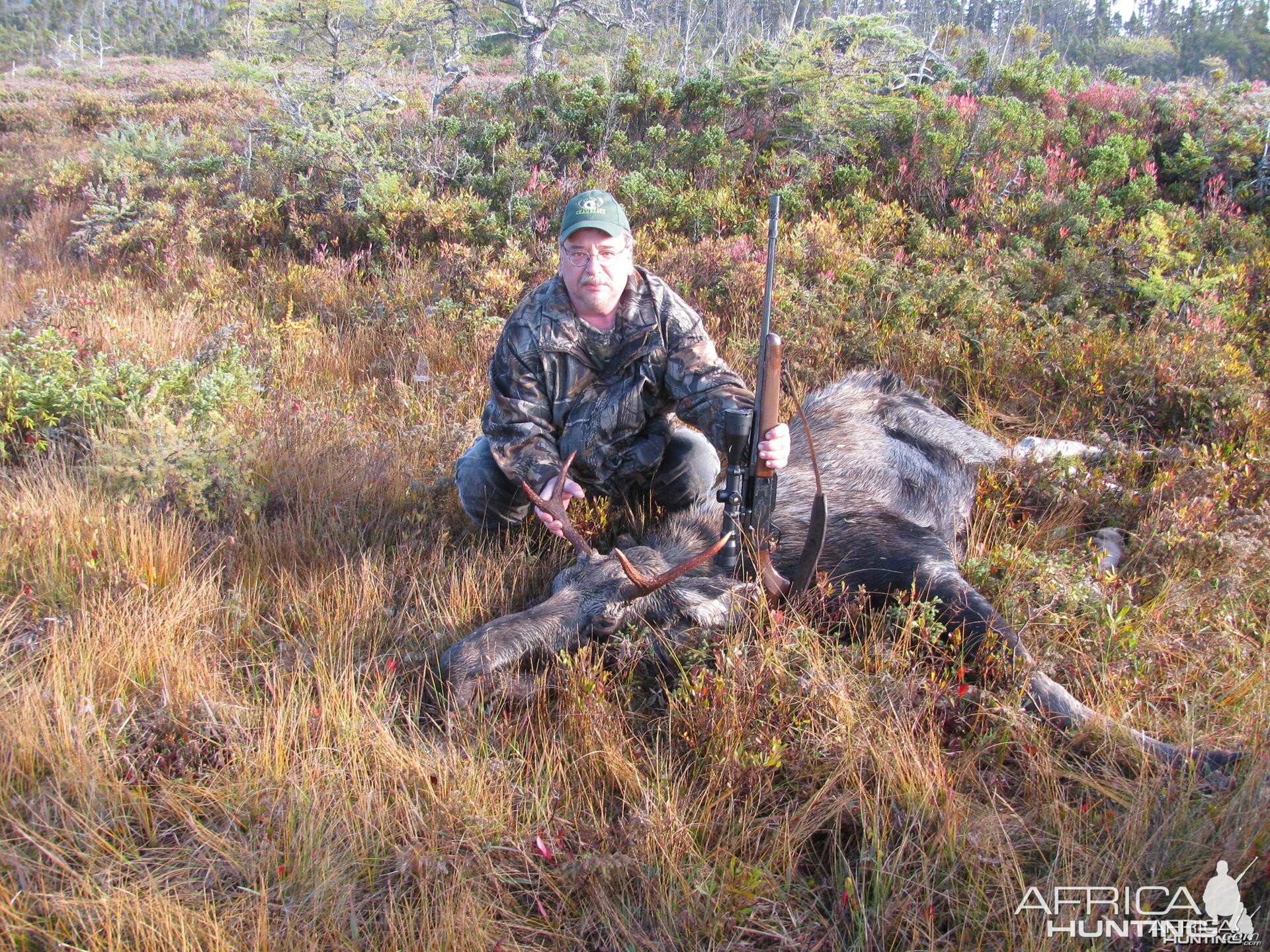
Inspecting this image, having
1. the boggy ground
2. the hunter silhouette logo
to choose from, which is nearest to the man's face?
the boggy ground

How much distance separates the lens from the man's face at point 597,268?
3.64 m

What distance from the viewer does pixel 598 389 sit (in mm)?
4043

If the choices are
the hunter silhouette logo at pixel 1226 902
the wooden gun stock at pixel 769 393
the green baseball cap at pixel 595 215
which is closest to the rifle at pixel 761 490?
the wooden gun stock at pixel 769 393

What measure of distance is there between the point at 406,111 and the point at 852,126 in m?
5.55

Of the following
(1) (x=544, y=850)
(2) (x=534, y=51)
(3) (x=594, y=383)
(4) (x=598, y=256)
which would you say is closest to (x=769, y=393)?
(4) (x=598, y=256)

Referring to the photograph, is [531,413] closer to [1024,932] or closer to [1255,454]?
[1024,932]

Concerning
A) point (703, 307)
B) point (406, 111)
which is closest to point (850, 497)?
point (703, 307)

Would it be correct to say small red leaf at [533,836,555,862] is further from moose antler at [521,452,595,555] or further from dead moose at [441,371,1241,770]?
moose antler at [521,452,595,555]

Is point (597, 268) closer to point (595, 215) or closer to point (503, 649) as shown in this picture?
point (595, 215)

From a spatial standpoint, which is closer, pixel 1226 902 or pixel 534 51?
pixel 1226 902

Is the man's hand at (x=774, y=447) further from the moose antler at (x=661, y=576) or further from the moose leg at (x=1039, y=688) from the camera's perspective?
the moose leg at (x=1039, y=688)

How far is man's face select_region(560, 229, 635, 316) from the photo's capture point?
364 centimetres

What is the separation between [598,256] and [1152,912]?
298cm

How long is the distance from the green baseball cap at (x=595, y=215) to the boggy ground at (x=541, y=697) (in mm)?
1379
